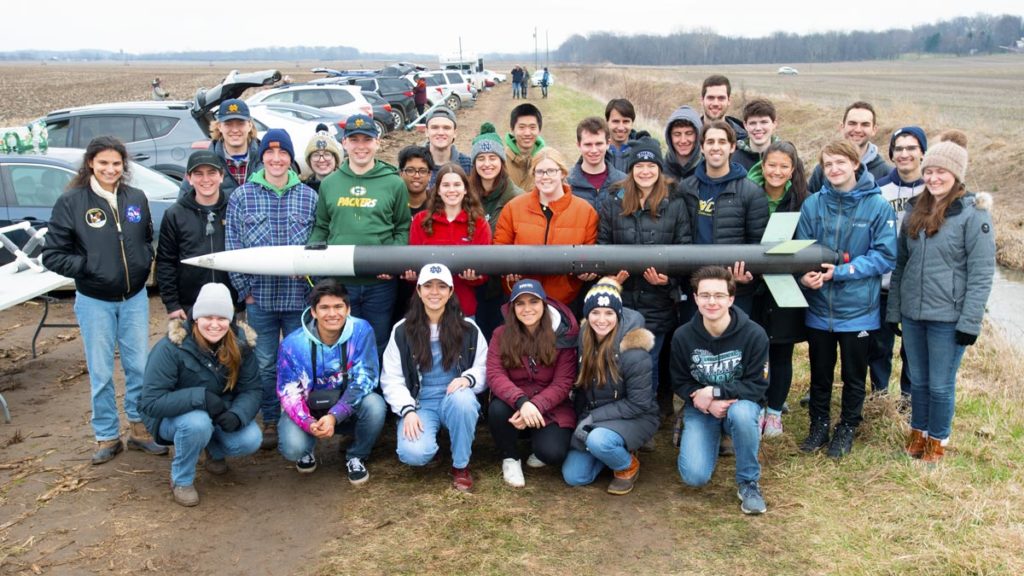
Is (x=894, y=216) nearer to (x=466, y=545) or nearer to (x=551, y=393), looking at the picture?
(x=551, y=393)

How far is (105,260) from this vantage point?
5.11m

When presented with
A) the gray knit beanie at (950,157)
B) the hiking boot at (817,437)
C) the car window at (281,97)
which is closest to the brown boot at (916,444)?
the hiking boot at (817,437)

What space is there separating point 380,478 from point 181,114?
28.1 feet

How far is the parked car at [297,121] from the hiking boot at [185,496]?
877 centimetres

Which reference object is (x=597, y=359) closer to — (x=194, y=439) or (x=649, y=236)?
(x=649, y=236)

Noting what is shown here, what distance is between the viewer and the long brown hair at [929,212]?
477 cm

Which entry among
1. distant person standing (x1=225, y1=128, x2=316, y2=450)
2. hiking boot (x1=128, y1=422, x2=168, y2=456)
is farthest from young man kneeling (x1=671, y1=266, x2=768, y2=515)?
hiking boot (x1=128, y1=422, x2=168, y2=456)

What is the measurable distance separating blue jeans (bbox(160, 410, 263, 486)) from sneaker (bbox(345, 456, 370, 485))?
1.98ft

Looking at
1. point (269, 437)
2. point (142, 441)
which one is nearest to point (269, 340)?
point (269, 437)

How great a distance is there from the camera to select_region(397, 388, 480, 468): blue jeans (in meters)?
5.00

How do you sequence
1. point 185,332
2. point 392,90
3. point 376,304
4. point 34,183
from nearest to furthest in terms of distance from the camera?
1. point 185,332
2. point 376,304
3. point 34,183
4. point 392,90

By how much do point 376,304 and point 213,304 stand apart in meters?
1.35

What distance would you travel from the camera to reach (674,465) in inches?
212

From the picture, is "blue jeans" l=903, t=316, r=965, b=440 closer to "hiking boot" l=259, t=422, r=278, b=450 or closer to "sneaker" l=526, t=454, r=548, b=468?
"sneaker" l=526, t=454, r=548, b=468
